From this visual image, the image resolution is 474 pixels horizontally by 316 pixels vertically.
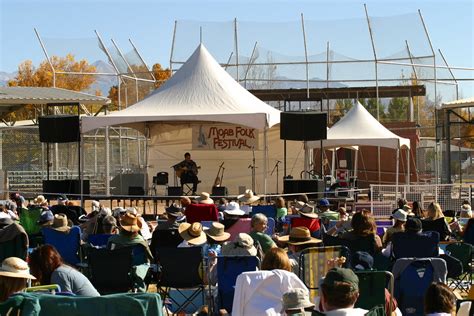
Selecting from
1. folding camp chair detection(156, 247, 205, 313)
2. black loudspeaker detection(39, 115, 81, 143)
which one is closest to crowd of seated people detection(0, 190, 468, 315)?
folding camp chair detection(156, 247, 205, 313)

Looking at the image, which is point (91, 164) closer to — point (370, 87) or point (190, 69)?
point (370, 87)

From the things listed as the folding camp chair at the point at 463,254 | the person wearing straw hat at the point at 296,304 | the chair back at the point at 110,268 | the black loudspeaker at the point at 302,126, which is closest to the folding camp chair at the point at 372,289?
the person wearing straw hat at the point at 296,304

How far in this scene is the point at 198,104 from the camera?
75.9ft

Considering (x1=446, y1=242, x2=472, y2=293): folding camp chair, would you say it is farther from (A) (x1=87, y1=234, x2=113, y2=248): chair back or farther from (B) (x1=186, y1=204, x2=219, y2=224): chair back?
(B) (x1=186, y1=204, x2=219, y2=224): chair back

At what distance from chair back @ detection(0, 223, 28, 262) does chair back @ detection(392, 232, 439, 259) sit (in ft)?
12.6

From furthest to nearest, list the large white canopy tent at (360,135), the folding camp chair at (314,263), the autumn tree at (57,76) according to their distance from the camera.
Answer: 1. the autumn tree at (57,76)
2. the large white canopy tent at (360,135)
3. the folding camp chair at (314,263)

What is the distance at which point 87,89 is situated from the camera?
62375 mm

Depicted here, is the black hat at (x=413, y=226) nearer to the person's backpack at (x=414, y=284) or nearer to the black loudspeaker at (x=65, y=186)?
the person's backpack at (x=414, y=284)

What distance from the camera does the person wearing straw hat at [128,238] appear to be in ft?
33.7

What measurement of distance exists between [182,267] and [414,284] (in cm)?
245

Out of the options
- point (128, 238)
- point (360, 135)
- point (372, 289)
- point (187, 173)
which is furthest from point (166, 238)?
point (360, 135)

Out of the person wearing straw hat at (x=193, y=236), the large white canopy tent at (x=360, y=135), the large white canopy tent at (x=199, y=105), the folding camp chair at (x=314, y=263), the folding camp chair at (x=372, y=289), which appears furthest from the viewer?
the large white canopy tent at (x=360, y=135)

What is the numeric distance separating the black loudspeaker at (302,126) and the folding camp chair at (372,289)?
15793 mm

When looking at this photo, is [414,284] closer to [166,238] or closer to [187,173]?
[166,238]
